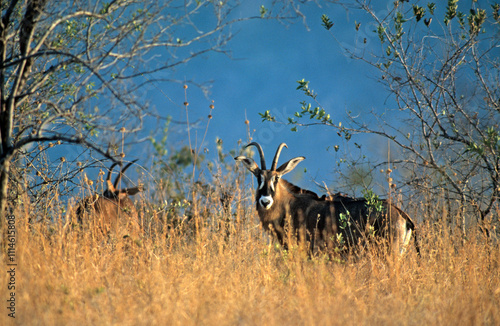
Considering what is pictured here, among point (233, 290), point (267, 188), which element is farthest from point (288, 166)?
point (233, 290)

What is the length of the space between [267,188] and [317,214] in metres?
0.98

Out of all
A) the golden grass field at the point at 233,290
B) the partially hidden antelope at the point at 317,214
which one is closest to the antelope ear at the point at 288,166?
the partially hidden antelope at the point at 317,214

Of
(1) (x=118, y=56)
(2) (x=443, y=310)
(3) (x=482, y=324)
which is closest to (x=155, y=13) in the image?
(1) (x=118, y=56)

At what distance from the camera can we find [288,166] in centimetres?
859

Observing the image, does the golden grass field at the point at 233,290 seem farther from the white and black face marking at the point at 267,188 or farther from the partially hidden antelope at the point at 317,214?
the white and black face marking at the point at 267,188

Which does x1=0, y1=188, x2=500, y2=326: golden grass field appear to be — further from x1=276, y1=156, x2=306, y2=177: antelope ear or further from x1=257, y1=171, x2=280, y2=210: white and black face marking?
x1=276, y1=156, x2=306, y2=177: antelope ear

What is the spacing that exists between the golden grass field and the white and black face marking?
1662 millimetres

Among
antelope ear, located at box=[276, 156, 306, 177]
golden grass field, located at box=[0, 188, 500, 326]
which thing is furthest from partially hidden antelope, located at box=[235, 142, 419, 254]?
golden grass field, located at box=[0, 188, 500, 326]

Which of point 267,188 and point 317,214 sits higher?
point 267,188

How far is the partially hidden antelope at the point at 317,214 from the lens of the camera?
7.30 metres

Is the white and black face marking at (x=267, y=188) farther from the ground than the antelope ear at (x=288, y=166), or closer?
closer

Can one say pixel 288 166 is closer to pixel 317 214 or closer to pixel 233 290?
pixel 317 214

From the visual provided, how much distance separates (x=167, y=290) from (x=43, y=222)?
259 centimetres

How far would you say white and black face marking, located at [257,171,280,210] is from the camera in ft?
26.3
